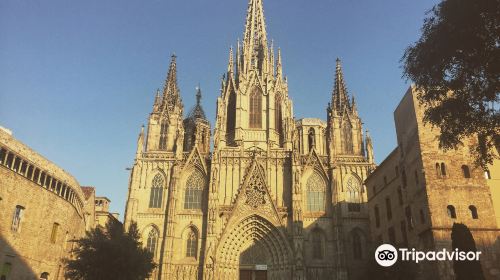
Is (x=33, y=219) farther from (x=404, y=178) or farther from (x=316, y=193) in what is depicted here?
(x=404, y=178)

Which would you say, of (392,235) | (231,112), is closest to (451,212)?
(392,235)

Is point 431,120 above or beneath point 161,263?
above

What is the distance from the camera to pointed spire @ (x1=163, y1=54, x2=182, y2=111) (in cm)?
4438

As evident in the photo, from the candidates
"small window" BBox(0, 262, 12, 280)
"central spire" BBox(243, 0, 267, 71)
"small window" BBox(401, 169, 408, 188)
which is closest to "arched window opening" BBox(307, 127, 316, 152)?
"central spire" BBox(243, 0, 267, 71)

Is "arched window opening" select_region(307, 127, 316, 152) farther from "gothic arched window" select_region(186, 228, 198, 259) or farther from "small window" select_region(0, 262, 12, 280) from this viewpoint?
"small window" select_region(0, 262, 12, 280)

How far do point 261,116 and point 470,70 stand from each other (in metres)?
29.2

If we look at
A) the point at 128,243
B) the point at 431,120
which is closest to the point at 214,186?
the point at 128,243

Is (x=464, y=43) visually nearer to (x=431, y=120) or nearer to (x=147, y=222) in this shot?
(x=431, y=120)

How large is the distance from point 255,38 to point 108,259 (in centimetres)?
3438

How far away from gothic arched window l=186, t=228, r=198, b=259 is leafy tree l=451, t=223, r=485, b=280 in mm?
22374

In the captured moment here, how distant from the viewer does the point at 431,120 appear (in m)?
16.4

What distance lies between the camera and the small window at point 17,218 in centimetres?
2581

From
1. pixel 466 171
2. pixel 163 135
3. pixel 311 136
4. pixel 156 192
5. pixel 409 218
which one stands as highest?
pixel 311 136

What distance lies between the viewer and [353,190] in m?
39.0
